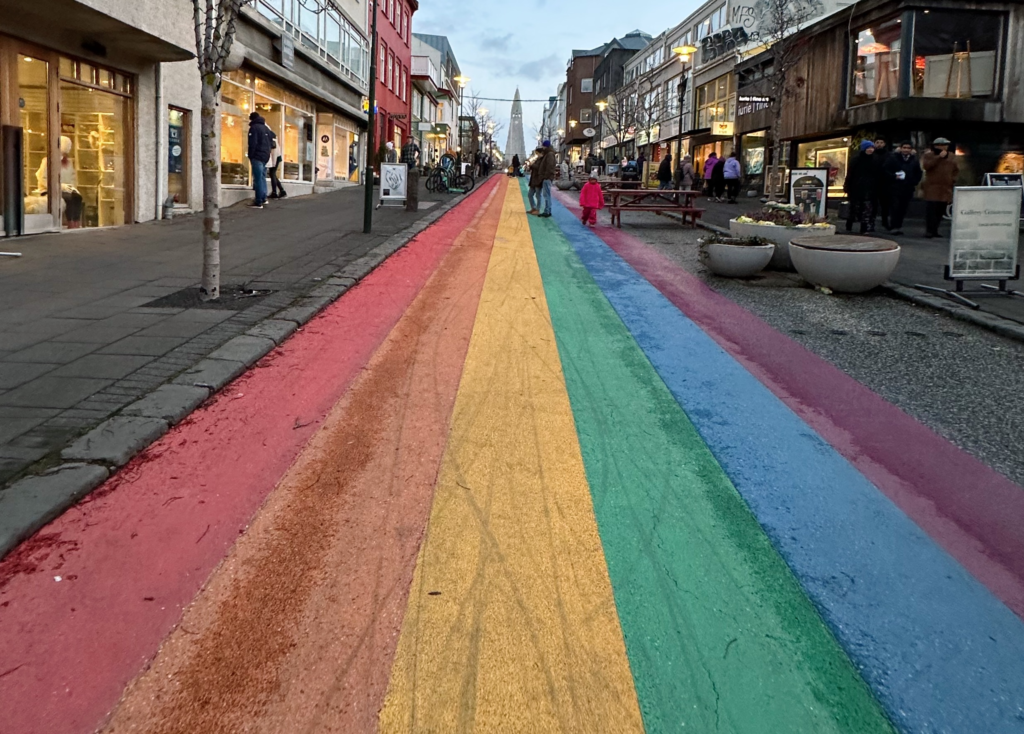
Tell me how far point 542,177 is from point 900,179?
765cm

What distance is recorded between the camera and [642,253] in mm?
13383

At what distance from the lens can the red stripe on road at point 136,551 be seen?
2344 millimetres

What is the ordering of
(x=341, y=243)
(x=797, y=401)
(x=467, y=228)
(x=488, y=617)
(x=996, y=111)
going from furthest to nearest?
(x=996, y=111)
(x=467, y=228)
(x=341, y=243)
(x=797, y=401)
(x=488, y=617)

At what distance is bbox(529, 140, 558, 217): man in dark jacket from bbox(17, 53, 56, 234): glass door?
32.7 ft

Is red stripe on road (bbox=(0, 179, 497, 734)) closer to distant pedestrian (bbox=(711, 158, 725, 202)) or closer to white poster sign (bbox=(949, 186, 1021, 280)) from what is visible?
white poster sign (bbox=(949, 186, 1021, 280))

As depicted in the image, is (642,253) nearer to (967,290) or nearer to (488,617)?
(967,290)

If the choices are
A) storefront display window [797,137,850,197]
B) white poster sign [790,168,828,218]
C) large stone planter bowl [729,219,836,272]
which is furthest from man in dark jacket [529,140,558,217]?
storefront display window [797,137,850,197]

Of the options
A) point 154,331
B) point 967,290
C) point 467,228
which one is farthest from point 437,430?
point 467,228

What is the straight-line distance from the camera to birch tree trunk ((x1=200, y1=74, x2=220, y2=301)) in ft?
23.7

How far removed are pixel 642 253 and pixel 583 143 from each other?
86.9m

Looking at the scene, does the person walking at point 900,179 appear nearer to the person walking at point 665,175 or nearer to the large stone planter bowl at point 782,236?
the large stone planter bowl at point 782,236

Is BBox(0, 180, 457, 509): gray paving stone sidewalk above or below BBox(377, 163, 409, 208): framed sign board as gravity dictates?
below

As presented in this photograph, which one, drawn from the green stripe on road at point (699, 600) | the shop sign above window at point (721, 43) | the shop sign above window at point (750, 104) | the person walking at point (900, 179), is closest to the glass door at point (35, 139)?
the green stripe on road at point (699, 600)

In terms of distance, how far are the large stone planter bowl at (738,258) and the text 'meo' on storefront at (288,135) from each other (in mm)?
12506
